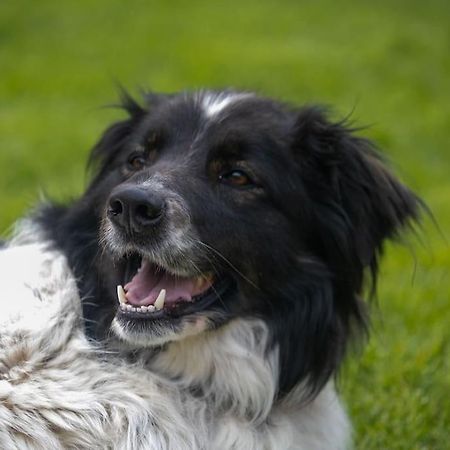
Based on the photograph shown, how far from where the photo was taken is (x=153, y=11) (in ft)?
51.5

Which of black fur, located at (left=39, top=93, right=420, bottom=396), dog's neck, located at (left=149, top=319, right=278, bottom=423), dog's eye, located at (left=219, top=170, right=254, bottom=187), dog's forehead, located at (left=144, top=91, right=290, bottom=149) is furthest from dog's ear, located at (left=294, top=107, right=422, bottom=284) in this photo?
dog's neck, located at (left=149, top=319, right=278, bottom=423)

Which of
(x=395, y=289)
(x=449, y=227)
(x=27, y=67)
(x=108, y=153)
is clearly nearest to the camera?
(x=108, y=153)

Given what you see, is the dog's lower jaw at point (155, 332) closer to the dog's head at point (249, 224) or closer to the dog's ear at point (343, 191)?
the dog's head at point (249, 224)

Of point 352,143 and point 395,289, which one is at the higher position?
point 352,143

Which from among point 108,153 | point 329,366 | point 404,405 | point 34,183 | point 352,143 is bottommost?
point 34,183

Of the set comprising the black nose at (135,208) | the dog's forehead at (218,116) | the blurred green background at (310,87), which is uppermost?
the dog's forehead at (218,116)

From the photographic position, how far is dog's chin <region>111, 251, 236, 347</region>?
3.58 metres

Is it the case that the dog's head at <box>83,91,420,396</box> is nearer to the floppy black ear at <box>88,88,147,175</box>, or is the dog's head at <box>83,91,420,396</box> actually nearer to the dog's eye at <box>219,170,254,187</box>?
the dog's eye at <box>219,170,254,187</box>

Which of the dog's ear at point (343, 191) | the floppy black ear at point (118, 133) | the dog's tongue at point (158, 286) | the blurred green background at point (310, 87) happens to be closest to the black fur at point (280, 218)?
the dog's ear at point (343, 191)

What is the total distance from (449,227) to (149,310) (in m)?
5.01

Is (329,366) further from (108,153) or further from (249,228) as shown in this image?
(108,153)

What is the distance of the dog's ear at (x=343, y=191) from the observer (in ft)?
13.0

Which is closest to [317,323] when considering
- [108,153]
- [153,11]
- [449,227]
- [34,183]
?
[108,153]

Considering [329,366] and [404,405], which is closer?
[329,366]
